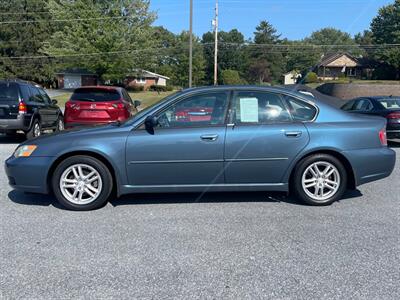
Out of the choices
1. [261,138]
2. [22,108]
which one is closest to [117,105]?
[22,108]

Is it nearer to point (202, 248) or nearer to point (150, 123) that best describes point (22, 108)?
point (150, 123)

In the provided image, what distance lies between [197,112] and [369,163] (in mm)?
2356

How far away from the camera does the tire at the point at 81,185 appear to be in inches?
192

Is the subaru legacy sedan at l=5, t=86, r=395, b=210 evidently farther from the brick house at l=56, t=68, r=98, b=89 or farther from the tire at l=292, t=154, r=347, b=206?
the brick house at l=56, t=68, r=98, b=89

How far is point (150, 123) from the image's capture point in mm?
4832

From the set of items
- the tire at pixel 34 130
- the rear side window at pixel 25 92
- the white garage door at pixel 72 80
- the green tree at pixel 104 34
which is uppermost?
the green tree at pixel 104 34

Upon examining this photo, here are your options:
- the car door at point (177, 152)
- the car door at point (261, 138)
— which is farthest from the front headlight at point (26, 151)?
the car door at point (261, 138)

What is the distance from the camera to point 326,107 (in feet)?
17.0

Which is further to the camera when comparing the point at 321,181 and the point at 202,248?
the point at 321,181

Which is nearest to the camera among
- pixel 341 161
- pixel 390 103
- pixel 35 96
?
pixel 341 161

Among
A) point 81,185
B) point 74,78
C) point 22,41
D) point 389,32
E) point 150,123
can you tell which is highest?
point 389,32

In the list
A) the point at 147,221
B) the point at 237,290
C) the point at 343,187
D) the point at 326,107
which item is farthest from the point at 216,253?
the point at 326,107

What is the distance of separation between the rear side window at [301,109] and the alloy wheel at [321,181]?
2.06ft

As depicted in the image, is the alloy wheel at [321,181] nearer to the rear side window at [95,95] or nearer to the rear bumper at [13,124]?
the rear side window at [95,95]
